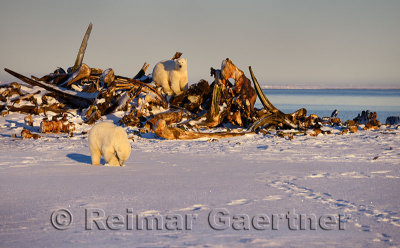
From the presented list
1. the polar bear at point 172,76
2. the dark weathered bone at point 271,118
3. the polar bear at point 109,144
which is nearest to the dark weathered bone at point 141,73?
the polar bear at point 172,76

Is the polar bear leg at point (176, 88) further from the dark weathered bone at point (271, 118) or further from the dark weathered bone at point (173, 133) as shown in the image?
the dark weathered bone at point (173, 133)

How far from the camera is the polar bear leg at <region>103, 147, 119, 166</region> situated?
5364mm

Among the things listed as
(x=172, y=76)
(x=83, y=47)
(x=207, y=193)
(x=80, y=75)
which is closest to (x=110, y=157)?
(x=207, y=193)

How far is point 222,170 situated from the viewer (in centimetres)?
529

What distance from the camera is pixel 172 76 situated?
1163cm

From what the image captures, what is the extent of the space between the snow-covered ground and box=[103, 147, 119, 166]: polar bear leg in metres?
0.18

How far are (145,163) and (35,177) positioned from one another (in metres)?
1.53

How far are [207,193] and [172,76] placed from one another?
7.89 meters

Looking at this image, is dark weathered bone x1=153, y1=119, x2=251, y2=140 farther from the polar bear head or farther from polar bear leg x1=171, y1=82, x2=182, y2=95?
the polar bear head

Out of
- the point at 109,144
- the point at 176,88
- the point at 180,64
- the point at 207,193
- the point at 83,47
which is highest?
the point at 83,47

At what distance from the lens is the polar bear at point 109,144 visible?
17.4 feet

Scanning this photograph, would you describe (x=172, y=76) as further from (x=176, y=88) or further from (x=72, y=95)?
(x=72, y=95)

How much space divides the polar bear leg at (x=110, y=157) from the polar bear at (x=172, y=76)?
6392 millimetres

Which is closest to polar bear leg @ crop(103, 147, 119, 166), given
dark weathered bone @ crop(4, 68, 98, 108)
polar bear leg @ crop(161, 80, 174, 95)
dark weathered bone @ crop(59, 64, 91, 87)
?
dark weathered bone @ crop(4, 68, 98, 108)
